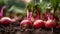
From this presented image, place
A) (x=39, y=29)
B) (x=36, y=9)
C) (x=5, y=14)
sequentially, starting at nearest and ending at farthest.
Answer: (x=39, y=29) < (x=36, y=9) < (x=5, y=14)

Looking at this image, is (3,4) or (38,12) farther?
(3,4)

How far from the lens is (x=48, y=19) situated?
1.00 m

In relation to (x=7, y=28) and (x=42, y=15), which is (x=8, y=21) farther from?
(x=42, y=15)

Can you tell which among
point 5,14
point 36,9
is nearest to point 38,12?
point 36,9

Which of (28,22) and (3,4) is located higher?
(3,4)

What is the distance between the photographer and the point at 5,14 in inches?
49.4

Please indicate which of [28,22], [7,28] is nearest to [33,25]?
[28,22]

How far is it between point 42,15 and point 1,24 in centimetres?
26

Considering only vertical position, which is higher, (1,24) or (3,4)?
(3,4)

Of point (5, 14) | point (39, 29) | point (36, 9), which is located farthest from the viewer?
point (5, 14)

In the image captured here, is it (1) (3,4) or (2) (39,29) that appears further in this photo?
(1) (3,4)

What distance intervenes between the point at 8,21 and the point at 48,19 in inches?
9.6

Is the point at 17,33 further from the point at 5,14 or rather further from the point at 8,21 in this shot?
the point at 5,14

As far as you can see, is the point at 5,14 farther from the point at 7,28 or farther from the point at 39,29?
the point at 39,29
